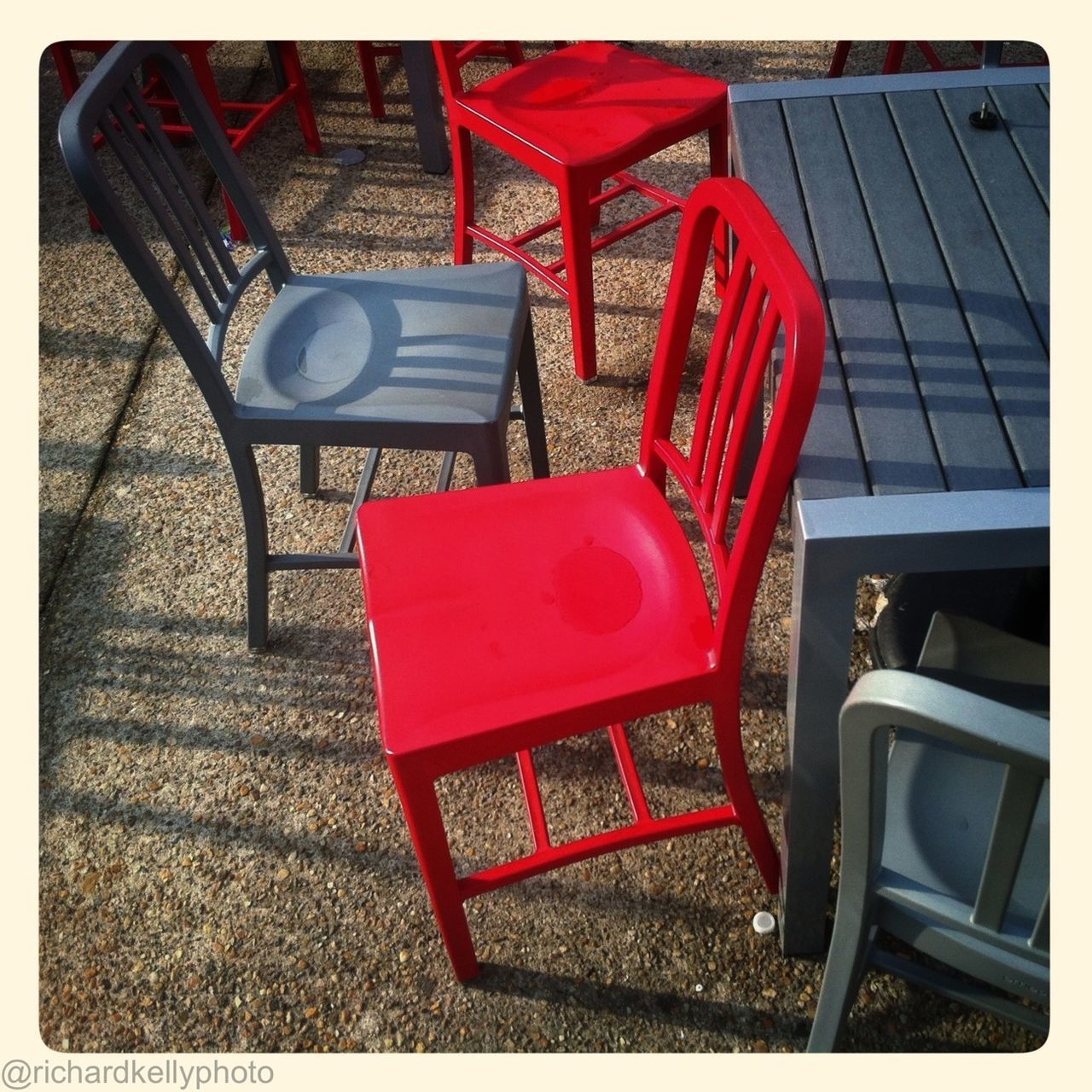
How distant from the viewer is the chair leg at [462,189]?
284cm

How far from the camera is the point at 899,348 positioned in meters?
1.55

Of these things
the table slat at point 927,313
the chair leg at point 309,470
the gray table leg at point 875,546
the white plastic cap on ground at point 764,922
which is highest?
the table slat at point 927,313

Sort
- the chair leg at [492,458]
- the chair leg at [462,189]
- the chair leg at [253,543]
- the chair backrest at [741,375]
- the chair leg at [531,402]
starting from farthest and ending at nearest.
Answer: the chair leg at [462,189] < the chair leg at [531,402] < the chair leg at [253,543] < the chair leg at [492,458] < the chair backrest at [741,375]

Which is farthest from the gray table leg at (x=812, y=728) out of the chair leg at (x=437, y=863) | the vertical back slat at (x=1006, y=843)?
the chair leg at (x=437, y=863)

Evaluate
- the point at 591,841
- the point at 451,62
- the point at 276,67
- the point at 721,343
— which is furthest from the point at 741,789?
the point at 276,67

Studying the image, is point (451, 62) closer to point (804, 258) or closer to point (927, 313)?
point (804, 258)

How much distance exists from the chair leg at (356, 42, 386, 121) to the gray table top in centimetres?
224

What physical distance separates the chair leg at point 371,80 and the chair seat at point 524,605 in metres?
2.79

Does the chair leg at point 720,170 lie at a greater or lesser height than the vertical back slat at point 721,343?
lesser

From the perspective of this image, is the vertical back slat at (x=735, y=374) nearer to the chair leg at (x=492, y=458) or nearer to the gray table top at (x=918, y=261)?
the gray table top at (x=918, y=261)

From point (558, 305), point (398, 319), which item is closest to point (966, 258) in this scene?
point (398, 319)

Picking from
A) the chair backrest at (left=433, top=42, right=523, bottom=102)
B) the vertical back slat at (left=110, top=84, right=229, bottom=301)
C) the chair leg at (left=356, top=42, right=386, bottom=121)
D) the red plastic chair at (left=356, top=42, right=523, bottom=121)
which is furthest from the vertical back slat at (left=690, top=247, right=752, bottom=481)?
the chair leg at (left=356, top=42, right=386, bottom=121)

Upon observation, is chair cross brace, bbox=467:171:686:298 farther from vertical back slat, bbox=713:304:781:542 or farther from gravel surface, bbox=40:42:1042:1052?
vertical back slat, bbox=713:304:781:542

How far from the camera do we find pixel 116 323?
328 centimetres
